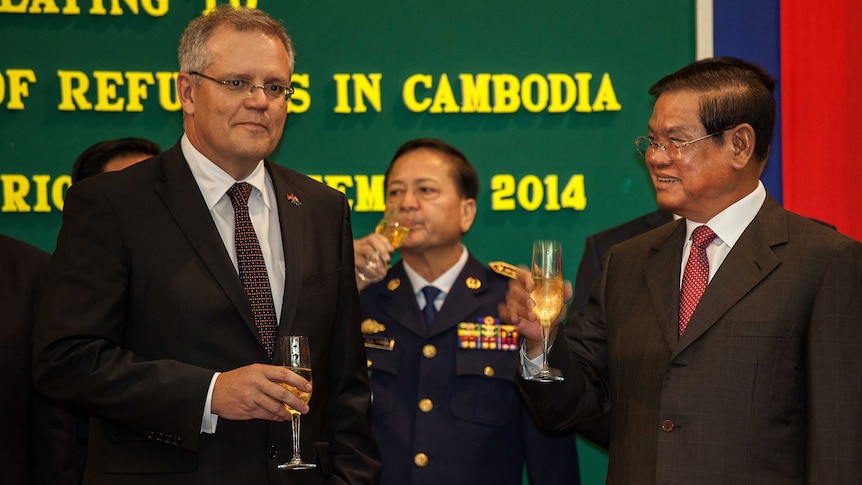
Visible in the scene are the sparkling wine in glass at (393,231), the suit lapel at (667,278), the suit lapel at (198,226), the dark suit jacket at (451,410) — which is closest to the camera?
the suit lapel at (198,226)

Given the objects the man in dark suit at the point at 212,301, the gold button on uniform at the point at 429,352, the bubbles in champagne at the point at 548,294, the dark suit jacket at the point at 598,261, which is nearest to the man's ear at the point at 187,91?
the man in dark suit at the point at 212,301

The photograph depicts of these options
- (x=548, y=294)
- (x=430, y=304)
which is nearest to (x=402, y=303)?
(x=430, y=304)

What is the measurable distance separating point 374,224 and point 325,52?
2.57 ft

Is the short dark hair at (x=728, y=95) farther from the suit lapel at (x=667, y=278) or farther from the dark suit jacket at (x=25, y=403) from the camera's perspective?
the dark suit jacket at (x=25, y=403)

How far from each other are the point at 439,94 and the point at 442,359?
1.28 metres

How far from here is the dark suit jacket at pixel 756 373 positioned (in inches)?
113

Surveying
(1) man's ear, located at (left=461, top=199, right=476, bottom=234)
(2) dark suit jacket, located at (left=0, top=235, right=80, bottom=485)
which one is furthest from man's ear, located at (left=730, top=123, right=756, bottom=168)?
(2) dark suit jacket, located at (left=0, top=235, right=80, bottom=485)

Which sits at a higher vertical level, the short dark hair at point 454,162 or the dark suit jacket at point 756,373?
the short dark hair at point 454,162

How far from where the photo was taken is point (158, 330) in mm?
2826

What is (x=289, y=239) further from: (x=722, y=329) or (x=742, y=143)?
(x=742, y=143)

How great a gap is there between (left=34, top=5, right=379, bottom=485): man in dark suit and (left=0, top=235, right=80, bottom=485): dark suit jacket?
2.65 ft

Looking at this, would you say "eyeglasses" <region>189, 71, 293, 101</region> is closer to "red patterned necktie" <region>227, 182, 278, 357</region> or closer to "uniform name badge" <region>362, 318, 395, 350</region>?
"red patterned necktie" <region>227, 182, 278, 357</region>

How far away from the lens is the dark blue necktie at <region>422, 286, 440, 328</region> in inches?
170

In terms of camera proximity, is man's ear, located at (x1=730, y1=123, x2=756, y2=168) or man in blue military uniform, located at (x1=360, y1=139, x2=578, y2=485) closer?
man's ear, located at (x1=730, y1=123, x2=756, y2=168)
